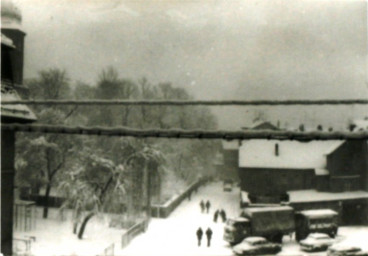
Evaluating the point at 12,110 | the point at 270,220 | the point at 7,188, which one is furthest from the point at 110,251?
the point at 12,110

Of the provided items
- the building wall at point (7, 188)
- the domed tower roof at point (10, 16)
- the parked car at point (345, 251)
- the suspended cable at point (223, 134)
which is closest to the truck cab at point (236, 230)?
the parked car at point (345, 251)

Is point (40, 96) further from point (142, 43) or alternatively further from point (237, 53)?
point (237, 53)

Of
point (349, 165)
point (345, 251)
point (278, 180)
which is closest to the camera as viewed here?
point (345, 251)

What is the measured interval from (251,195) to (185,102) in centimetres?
1742

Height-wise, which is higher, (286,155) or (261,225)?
(286,155)

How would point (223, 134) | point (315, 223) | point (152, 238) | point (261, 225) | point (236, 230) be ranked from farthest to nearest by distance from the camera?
point (315, 223) < point (152, 238) < point (261, 225) < point (236, 230) < point (223, 134)

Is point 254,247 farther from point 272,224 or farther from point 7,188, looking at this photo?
point 7,188

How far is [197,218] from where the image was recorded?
1670 cm

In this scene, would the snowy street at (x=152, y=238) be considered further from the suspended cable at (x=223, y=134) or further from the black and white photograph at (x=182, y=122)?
the suspended cable at (x=223, y=134)

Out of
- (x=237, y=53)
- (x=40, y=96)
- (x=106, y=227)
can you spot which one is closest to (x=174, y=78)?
(x=237, y=53)

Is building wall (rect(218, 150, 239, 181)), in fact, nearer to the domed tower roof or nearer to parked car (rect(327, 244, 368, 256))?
parked car (rect(327, 244, 368, 256))

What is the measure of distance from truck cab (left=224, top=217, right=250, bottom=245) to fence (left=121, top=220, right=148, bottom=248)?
10.3ft

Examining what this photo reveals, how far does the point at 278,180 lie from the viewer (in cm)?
1922

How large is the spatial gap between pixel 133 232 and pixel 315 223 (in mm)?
6555
